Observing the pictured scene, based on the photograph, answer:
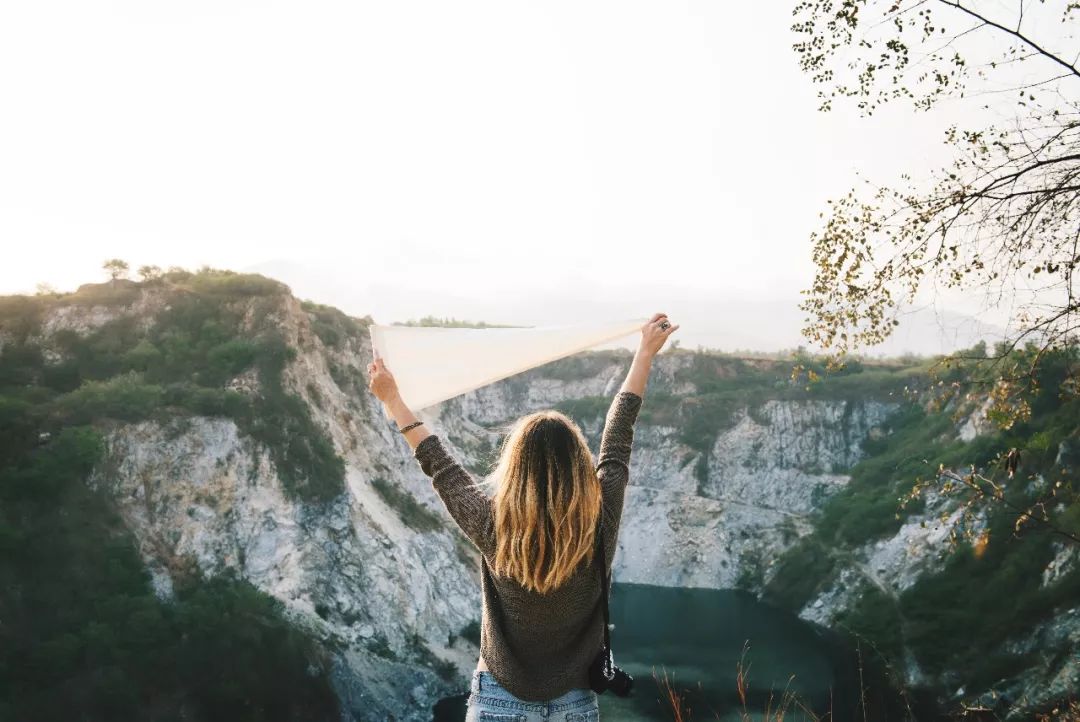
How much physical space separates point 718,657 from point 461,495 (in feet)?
128

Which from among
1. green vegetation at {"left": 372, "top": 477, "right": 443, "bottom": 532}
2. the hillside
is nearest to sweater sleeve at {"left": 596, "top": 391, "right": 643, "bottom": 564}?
the hillside

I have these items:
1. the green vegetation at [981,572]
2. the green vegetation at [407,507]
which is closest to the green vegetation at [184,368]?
the green vegetation at [407,507]

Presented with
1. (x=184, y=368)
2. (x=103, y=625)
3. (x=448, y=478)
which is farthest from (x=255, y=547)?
(x=448, y=478)

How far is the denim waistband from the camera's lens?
2744 mm

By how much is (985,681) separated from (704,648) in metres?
12.7

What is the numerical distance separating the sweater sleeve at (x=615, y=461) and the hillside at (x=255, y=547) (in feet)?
59.3

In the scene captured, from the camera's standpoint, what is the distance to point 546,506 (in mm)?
2516

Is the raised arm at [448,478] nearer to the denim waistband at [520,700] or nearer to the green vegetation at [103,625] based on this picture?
the denim waistband at [520,700]

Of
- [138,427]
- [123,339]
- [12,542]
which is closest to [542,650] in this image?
[12,542]

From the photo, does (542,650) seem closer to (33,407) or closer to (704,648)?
Result: (33,407)

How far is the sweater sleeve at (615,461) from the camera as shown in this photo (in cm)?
279

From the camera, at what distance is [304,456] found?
3188 centimetres

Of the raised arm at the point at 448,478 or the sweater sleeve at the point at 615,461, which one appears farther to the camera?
the sweater sleeve at the point at 615,461

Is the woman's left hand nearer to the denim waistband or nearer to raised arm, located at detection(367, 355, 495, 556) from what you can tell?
raised arm, located at detection(367, 355, 495, 556)
